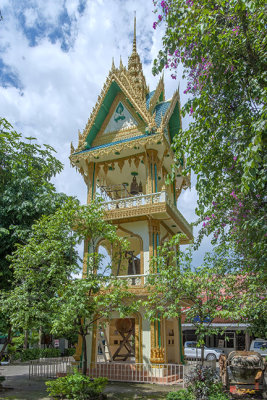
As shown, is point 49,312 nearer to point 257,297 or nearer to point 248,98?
point 257,297

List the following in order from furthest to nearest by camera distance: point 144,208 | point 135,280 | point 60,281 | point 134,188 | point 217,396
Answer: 1. point 134,188
2. point 144,208
3. point 135,280
4. point 60,281
5. point 217,396

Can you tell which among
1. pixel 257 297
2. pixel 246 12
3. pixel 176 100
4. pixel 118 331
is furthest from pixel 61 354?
pixel 246 12

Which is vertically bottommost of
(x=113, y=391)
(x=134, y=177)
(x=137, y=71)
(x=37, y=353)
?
(x=37, y=353)

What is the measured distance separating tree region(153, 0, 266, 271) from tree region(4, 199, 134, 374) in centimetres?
601

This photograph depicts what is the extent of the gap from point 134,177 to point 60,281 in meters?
9.64

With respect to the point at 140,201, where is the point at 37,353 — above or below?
below

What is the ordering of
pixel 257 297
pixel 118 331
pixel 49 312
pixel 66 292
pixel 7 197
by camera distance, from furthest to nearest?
1. pixel 118 331
2. pixel 7 197
3. pixel 49 312
4. pixel 66 292
5. pixel 257 297

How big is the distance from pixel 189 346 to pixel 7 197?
22.9 m

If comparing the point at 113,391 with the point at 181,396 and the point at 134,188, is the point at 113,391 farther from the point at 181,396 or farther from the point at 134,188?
the point at 134,188

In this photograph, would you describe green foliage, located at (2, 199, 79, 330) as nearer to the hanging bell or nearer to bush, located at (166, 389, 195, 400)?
bush, located at (166, 389, 195, 400)

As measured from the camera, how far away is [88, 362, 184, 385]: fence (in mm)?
14906

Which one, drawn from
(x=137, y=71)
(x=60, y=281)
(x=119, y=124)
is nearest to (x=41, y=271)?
(x=60, y=281)

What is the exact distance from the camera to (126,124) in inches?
805

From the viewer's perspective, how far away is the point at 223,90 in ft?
25.7
